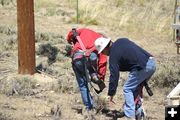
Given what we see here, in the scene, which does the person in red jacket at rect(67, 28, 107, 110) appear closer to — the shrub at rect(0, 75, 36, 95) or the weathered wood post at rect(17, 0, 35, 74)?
the shrub at rect(0, 75, 36, 95)

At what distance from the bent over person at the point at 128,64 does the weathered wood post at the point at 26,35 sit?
10.2 feet

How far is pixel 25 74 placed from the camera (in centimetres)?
960

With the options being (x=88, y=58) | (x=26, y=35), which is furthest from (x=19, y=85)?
(x=88, y=58)

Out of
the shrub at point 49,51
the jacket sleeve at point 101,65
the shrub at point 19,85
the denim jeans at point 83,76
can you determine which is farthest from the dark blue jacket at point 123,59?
the shrub at point 49,51

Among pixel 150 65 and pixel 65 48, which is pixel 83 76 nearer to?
pixel 150 65

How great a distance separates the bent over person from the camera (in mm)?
6566

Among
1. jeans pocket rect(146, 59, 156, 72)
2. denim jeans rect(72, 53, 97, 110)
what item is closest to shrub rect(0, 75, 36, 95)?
denim jeans rect(72, 53, 97, 110)

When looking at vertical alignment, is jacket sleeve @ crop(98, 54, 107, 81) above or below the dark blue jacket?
below

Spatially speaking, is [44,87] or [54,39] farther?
[54,39]

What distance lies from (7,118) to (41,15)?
12.4 metres

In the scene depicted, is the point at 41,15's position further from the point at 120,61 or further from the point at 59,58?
the point at 120,61

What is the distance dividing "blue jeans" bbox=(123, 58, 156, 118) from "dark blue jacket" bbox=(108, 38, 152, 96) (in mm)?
75

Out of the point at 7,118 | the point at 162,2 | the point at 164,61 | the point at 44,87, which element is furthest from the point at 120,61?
the point at 162,2

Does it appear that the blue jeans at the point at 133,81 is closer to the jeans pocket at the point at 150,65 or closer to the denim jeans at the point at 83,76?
the jeans pocket at the point at 150,65
